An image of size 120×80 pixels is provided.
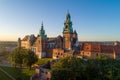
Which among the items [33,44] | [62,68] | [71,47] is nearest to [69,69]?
[62,68]

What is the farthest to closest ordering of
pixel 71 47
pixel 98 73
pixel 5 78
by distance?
pixel 71 47 → pixel 5 78 → pixel 98 73

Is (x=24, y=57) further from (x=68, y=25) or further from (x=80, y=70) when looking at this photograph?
(x=68, y=25)

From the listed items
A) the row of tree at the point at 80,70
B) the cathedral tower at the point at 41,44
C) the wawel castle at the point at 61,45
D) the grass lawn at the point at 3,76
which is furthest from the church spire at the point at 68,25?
the row of tree at the point at 80,70

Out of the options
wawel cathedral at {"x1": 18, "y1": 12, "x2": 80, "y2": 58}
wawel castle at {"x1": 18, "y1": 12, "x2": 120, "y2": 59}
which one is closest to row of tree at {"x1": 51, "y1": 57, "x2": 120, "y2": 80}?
wawel castle at {"x1": 18, "y1": 12, "x2": 120, "y2": 59}

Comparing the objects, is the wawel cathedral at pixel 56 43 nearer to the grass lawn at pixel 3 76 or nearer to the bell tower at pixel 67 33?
the bell tower at pixel 67 33

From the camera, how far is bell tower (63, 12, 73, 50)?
8438 cm

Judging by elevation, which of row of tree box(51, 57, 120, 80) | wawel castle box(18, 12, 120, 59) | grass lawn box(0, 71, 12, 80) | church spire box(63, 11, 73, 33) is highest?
church spire box(63, 11, 73, 33)

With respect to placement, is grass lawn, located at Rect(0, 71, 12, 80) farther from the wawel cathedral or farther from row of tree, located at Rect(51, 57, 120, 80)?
the wawel cathedral

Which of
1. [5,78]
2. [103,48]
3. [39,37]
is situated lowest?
[5,78]

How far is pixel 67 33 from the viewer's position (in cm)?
8506

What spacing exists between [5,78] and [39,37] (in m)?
38.9

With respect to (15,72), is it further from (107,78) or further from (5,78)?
(107,78)

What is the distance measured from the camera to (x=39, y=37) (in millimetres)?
86500

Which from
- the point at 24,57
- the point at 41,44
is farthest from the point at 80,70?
the point at 41,44
